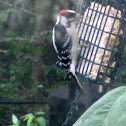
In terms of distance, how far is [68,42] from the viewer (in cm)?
241

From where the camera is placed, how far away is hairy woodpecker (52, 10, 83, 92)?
2297mm

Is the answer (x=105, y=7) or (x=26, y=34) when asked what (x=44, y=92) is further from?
(x=105, y=7)

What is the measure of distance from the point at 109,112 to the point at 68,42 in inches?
67.9

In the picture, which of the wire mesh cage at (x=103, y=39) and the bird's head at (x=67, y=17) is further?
the bird's head at (x=67, y=17)

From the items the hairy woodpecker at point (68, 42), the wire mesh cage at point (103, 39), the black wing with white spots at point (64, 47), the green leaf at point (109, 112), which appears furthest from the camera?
the black wing with white spots at point (64, 47)

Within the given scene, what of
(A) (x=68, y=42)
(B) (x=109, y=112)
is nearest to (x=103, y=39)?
(A) (x=68, y=42)

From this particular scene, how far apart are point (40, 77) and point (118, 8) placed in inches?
94.5

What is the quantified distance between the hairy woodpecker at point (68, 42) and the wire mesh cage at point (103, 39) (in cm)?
9

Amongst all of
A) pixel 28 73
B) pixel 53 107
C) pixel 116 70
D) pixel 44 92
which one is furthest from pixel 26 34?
pixel 116 70

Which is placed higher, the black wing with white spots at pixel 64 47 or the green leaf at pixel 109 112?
the green leaf at pixel 109 112

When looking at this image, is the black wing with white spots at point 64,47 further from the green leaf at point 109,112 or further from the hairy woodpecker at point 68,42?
the green leaf at point 109,112

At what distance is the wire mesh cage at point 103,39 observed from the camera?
6.78ft

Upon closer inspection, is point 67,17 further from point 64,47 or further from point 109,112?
point 109,112

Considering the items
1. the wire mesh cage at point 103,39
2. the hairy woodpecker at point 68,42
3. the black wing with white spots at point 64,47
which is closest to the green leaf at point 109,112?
the wire mesh cage at point 103,39
